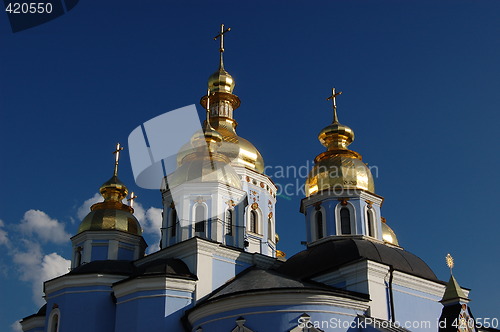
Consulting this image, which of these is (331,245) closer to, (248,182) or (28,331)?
(248,182)

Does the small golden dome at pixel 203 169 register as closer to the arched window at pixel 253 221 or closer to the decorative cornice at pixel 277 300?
the arched window at pixel 253 221

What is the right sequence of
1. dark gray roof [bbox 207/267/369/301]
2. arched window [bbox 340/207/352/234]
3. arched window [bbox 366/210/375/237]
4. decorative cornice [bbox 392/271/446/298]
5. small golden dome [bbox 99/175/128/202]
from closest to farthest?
dark gray roof [bbox 207/267/369/301]
decorative cornice [bbox 392/271/446/298]
arched window [bbox 340/207/352/234]
arched window [bbox 366/210/375/237]
small golden dome [bbox 99/175/128/202]

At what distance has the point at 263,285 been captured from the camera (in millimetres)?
14938

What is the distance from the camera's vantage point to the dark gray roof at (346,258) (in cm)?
1678

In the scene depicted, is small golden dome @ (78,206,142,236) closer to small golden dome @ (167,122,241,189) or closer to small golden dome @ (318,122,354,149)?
small golden dome @ (167,122,241,189)

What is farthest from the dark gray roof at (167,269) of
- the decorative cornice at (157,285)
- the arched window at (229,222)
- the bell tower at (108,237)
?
the bell tower at (108,237)

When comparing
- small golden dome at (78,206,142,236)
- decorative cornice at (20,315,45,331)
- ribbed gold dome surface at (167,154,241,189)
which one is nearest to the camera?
ribbed gold dome surface at (167,154,241,189)

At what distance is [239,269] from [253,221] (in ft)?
13.1

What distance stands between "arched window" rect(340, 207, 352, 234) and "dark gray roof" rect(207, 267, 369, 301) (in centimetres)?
295

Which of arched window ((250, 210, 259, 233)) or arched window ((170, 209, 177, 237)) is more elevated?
arched window ((250, 210, 259, 233))

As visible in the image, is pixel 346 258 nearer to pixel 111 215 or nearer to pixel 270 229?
pixel 270 229

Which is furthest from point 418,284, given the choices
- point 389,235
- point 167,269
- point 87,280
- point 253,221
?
point 87,280

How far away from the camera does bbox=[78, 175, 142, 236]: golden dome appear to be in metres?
20.2

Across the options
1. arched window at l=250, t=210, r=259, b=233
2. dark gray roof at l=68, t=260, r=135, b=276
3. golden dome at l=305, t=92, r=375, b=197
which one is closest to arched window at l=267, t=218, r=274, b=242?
arched window at l=250, t=210, r=259, b=233
